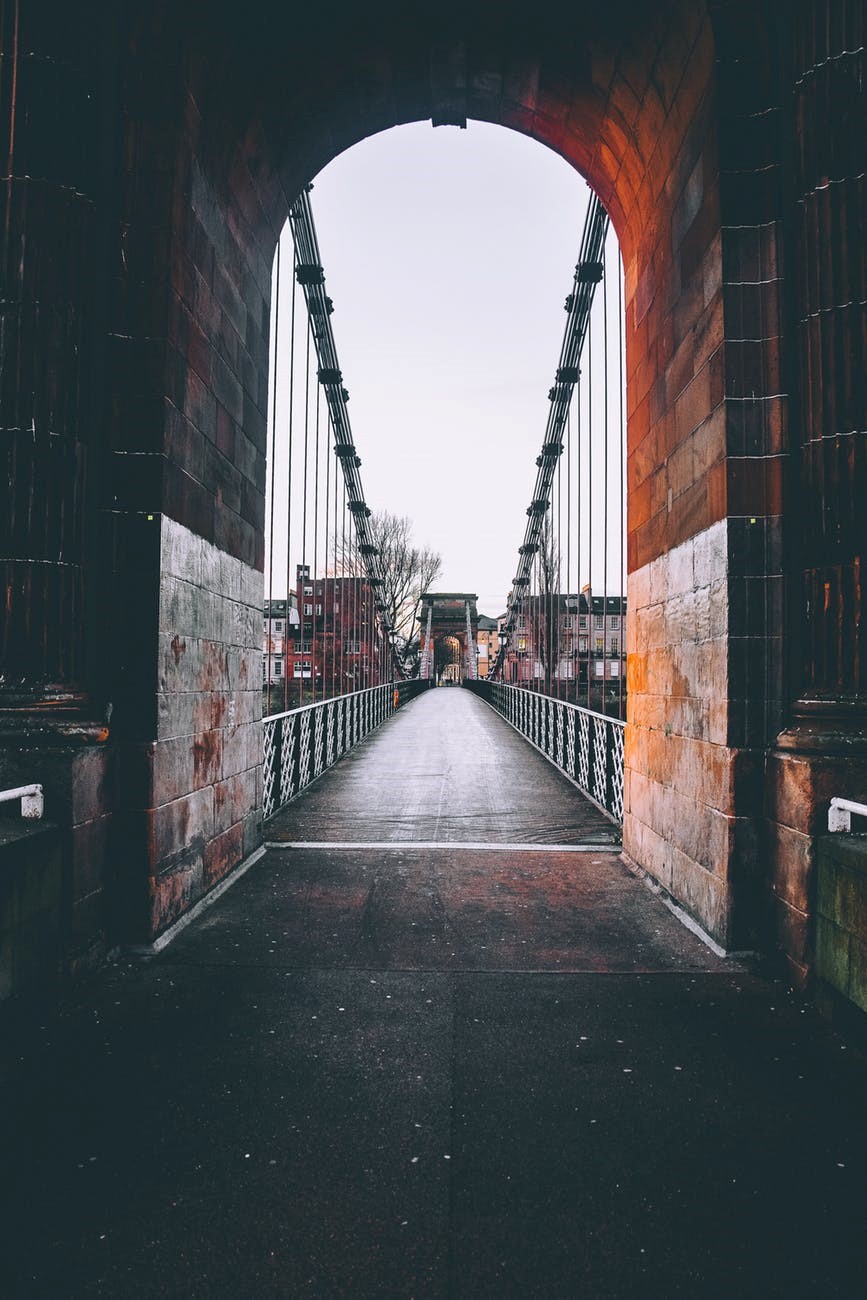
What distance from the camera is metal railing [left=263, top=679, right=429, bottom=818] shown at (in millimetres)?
6066

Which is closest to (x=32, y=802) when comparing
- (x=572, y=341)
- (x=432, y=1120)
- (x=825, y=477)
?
(x=432, y=1120)

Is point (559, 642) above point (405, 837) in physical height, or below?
above

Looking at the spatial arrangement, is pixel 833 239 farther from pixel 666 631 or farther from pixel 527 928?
pixel 527 928

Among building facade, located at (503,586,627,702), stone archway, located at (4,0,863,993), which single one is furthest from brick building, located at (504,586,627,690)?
stone archway, located at (4,0,863,993)

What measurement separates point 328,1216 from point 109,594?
2.44 m

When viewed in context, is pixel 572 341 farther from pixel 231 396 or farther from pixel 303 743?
pixel 231 396

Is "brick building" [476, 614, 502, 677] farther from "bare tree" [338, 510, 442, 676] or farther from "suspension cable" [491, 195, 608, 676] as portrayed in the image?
"suspension cable" [491, 195, 608, 676]

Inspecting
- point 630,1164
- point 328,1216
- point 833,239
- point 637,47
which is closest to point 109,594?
point 328,1216

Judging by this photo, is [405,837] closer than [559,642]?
Yes

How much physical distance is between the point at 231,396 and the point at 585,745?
4.68 meters

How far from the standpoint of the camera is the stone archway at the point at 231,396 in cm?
304

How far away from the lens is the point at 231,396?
4.27m

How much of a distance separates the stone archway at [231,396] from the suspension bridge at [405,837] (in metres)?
0.02

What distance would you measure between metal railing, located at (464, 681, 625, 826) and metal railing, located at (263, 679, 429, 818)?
272cm
